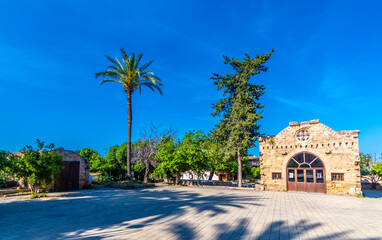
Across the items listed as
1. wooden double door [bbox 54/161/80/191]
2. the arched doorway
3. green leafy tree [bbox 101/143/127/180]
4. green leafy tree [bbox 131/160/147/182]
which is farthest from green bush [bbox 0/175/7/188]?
the arched doorway

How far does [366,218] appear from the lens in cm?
901

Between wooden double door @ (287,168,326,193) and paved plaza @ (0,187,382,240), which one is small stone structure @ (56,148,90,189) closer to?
paved plaza @ (0,187,382,240)

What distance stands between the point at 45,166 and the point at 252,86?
61.1 ft

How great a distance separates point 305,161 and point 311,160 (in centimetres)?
48

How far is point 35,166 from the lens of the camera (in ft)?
43.8

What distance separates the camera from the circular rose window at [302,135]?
19575 millimetres

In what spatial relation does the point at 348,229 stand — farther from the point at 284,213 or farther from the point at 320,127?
the point at 320,127

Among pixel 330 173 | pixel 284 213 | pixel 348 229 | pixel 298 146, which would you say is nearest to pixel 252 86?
pixel 298 146

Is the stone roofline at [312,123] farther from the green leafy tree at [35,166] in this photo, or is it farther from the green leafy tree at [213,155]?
the green leafy tree at [35,166]

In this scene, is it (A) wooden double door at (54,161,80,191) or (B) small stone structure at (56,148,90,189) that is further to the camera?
(B) small stone structure at (56,148,90,189)

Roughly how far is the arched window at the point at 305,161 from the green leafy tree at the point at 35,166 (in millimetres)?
18502

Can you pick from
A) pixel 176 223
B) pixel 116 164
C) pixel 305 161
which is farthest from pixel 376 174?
pixel 116 164

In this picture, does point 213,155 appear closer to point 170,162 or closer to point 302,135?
point 170,162

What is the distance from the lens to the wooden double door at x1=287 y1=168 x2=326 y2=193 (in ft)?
61.6
